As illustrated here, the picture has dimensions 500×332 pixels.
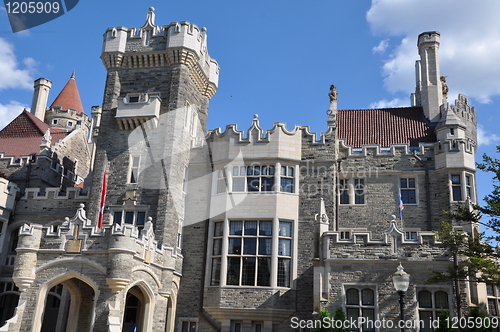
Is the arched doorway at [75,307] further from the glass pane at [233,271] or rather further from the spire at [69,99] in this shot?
the spire at [69,99]

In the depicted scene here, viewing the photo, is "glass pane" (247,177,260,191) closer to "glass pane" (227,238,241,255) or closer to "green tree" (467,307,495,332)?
"glass pane" (227,238,241,255)

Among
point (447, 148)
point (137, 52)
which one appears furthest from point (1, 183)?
point (447, 148)

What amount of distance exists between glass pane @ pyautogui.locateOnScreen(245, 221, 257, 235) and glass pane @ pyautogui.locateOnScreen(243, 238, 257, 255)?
0.34 metres

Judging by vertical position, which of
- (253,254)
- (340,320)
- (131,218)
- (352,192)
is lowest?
(340,320)

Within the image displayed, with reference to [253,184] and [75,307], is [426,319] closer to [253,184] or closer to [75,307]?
[253,184]

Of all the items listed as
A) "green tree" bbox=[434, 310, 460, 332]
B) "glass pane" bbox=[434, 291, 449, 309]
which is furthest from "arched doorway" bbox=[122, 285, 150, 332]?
"glass pane" bbox=[434, 291, 449, 309]

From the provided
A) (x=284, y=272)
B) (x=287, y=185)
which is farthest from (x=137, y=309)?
(x=287, y=185)

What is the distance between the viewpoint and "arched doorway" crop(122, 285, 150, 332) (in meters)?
22.5

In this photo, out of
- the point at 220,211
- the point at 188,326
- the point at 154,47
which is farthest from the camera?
the point at 154,47

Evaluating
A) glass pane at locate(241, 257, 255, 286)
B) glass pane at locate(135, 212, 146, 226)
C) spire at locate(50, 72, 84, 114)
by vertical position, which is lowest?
glass pane at locate(241, 257, 255, 286)

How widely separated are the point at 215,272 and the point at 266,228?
10.6 feet

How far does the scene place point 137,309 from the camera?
2547 centimetres

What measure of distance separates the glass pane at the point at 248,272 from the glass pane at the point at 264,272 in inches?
11.0

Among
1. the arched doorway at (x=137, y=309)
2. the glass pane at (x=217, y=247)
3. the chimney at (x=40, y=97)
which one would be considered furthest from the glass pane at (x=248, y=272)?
the chimney at (x=40, y=97)
